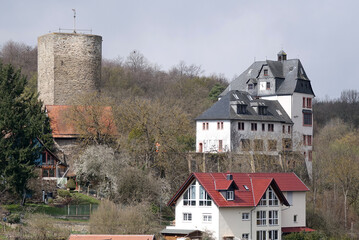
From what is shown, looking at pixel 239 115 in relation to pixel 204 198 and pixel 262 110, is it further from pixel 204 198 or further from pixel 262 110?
pixel 204 198

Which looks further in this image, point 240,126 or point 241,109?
point 241,109

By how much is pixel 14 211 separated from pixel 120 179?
24.1ft

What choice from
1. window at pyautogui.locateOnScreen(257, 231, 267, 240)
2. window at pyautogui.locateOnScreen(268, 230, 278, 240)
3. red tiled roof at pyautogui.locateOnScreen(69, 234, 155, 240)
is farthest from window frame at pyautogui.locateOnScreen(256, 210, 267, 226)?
red tiled roof at pyautogui.locateOnScreen(69, 234, 155, 240)

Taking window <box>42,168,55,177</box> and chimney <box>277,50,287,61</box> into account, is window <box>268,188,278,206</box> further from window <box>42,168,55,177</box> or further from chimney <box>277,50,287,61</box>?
chimney <box>277,50,287,61</box>

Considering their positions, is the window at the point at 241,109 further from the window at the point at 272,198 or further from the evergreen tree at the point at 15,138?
the evergreen tree at the point at 15,138

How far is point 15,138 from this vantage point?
48.1 m

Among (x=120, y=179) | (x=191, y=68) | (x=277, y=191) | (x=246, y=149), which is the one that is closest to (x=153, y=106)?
(x=246, y=149)

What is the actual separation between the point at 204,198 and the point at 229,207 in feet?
5.36

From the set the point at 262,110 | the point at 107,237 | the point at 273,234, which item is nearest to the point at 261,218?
the point at 273,234

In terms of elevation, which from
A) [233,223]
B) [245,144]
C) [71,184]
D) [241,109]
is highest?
[241,109]

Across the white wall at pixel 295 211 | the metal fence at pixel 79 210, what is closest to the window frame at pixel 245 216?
the white wall at pixel 295 211

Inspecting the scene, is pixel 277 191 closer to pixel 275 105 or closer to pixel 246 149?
pixel 246 149

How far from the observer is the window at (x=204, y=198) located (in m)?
46.4

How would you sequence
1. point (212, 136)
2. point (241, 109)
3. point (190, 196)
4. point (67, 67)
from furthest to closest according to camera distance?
point (67, 67) < point (241, 109) < point (212, 136) < point (190, 196)
